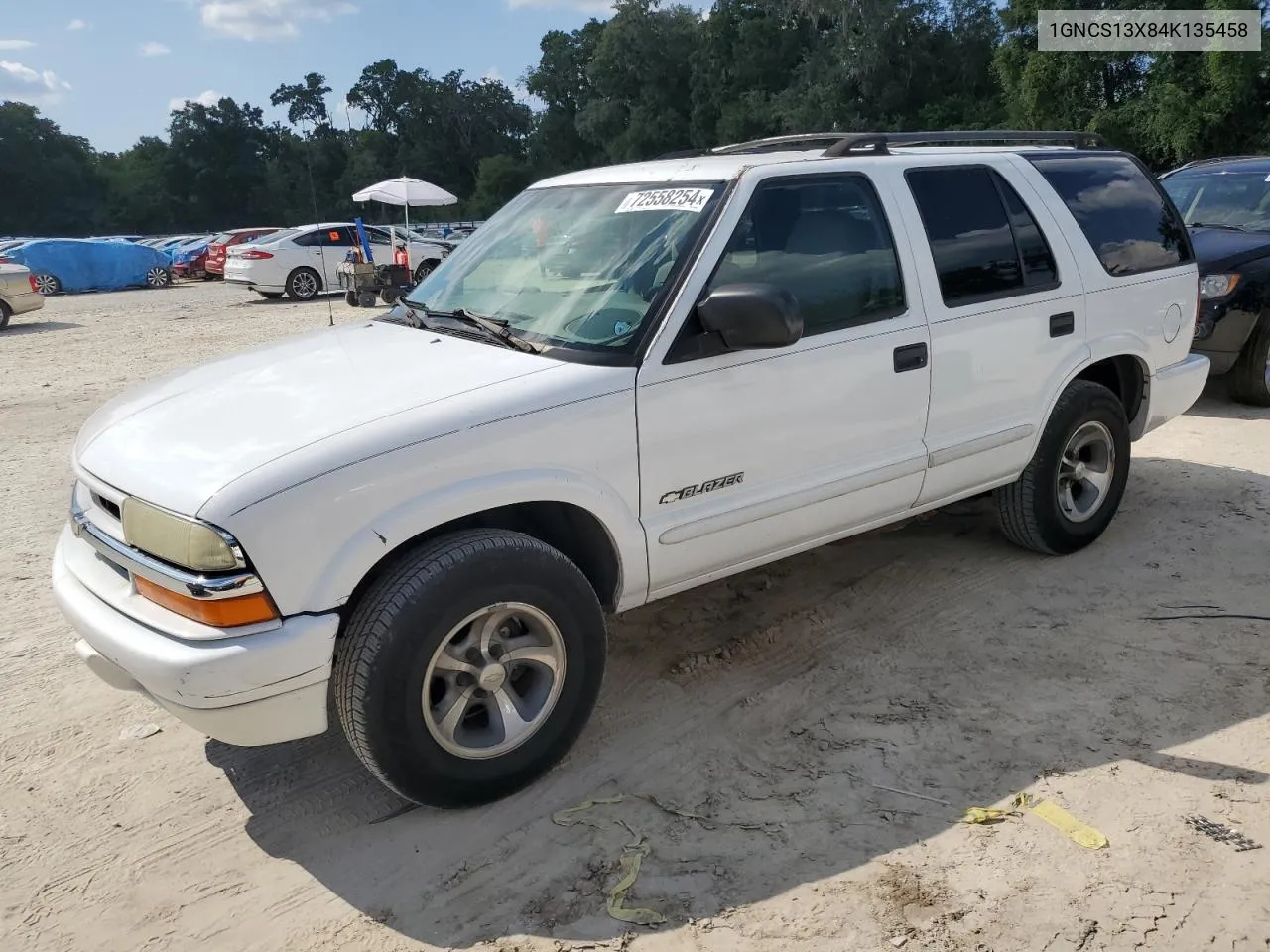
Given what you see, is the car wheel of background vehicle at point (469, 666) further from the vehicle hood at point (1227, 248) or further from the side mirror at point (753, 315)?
the vehicle hood at point (1227, 248)

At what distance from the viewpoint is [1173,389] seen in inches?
195

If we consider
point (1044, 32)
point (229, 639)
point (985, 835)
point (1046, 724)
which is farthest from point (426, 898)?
point (1044, 32)

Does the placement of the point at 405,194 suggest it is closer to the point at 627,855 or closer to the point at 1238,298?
the point at 1238,298

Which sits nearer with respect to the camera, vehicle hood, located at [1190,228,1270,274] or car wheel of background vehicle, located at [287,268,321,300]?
vehicle hood, located at [1190,228,1270,274]

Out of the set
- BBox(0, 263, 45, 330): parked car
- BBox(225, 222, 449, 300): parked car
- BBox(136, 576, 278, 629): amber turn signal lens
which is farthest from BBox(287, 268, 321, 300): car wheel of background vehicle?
BBox(136, 576, 278, 629): amber turn signal lens

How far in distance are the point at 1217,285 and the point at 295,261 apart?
18.0m

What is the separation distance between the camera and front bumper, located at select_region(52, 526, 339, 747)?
2.54 metres

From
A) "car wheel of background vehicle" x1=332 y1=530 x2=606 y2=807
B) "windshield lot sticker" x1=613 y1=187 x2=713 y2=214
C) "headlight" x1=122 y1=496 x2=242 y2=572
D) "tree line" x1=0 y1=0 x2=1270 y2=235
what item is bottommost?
"car wheel of background vehicle" x1=332 y1=530 x2=606 y2=807

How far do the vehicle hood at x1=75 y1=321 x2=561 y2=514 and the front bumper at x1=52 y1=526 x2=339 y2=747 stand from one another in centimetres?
37

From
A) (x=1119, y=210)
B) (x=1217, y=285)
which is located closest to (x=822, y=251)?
(x=1119, y=210)

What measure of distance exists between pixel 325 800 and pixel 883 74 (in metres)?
47.0

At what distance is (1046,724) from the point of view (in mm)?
3371

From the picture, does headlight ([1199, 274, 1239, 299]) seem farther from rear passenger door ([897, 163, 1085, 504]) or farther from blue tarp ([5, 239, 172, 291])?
blue tarp ([5, 239, 172, 291])

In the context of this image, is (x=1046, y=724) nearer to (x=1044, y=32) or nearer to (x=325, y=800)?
(x=325, y=800)
